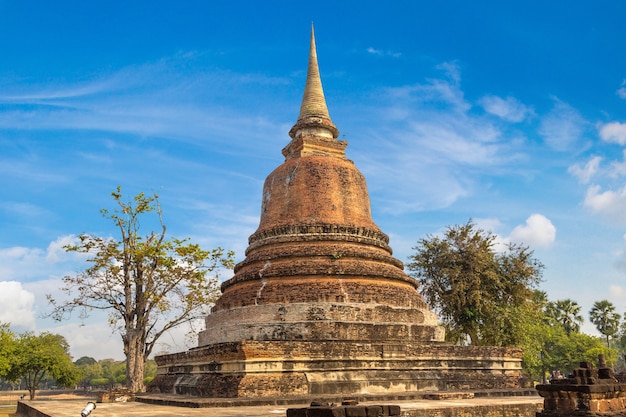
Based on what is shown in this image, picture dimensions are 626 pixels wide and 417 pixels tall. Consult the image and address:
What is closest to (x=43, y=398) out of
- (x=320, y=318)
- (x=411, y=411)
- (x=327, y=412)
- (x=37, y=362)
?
(x=37, y=362)

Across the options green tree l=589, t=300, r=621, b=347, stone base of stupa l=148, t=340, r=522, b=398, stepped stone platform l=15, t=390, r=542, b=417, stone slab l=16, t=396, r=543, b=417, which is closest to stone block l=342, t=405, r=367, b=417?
stone slab l=16, t=396, r=543, b=417

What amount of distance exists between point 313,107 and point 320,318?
11.2 meters

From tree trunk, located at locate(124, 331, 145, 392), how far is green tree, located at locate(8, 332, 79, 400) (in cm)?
1402

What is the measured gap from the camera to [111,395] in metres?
17.8

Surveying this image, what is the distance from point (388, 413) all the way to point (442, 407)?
17.4 ft

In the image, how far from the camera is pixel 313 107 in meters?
25.0

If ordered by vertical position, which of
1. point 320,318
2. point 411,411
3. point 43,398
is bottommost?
point 43,398

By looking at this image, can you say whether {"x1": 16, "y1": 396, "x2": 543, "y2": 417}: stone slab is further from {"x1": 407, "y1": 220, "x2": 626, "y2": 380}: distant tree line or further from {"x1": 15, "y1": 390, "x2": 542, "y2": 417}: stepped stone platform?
{"x1": 407, "y1": 220, "x2": 626, "y2": 380}: distant tree line

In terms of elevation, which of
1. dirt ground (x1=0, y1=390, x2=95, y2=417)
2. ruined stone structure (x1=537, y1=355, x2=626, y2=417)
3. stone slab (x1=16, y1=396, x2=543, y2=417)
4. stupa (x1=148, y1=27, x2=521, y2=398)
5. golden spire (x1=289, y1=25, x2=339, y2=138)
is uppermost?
golden spire (x1=289, y1=25, x2=339, y2=138)

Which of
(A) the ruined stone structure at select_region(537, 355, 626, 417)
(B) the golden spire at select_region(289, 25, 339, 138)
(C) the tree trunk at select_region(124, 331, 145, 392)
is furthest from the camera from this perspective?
(B) the golden spire at select_region(289, 25, 339, 138)

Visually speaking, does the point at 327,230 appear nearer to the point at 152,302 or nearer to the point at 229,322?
the point at 229,322

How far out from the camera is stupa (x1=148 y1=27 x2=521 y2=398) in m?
15.2

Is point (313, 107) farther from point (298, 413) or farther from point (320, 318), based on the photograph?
point (298, 413)

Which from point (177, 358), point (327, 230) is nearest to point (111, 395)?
point (177, 358)
